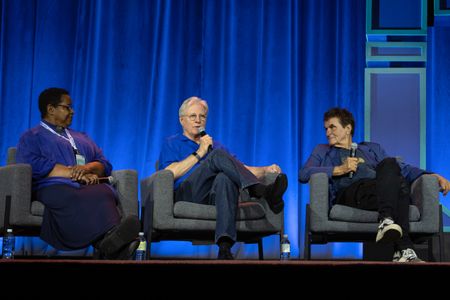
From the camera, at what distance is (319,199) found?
3934 millimetres

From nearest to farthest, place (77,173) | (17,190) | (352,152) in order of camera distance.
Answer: (17,190), (77,173), (352,152)

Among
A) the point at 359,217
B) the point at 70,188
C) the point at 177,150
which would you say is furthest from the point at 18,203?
the point at 359,217

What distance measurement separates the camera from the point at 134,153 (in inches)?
196

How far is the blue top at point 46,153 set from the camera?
372 cm

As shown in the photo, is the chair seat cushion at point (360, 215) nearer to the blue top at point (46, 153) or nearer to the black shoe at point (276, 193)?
the black shoe at point (276, 193)

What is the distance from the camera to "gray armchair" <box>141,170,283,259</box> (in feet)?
12.3

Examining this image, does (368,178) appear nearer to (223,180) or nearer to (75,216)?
(223,180)

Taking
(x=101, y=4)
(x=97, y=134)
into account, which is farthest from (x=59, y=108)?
(x=101, y=4)

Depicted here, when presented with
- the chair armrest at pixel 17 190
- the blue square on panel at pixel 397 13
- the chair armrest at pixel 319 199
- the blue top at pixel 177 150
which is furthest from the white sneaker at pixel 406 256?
the blue square on panel at pixel 397 13

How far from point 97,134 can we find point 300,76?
4.87ft

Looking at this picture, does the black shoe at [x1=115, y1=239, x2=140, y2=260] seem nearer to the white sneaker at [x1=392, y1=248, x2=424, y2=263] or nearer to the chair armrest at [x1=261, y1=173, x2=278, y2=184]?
the chair armrest at [x1=261, y1=173, x2=278, y2=184]

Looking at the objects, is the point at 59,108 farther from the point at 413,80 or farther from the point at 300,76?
the point at 413,80

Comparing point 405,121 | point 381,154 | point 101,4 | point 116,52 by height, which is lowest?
point 381,154

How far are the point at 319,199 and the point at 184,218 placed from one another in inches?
30.1
